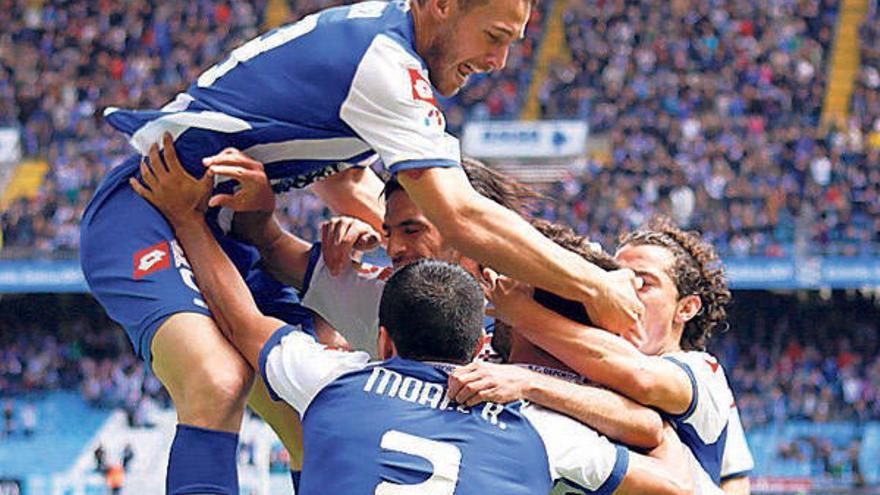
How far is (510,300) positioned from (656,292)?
93cm

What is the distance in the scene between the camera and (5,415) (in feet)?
77.7

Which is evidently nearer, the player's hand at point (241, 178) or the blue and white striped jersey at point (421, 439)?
the blue and white striped jersey at point (421, 439)

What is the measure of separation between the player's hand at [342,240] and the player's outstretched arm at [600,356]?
1267mm

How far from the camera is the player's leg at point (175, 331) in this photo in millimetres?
4570

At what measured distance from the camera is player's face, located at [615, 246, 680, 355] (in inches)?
203

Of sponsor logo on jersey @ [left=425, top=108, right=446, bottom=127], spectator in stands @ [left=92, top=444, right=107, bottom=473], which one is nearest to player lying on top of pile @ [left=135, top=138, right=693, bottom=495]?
sponsor logo on jersey @ [left=425, top=108, right=446, bottom=127]

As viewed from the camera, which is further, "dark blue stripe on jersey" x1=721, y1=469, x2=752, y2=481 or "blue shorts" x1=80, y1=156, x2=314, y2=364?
"dark blue stripe on jersey" x1=721, y1=469, x2=752, y2=481

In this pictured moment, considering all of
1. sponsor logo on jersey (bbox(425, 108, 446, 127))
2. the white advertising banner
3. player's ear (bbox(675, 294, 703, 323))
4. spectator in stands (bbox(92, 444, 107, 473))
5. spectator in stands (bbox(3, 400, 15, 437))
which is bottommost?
spectator in stands (bbox(92, 444, 107, 473))

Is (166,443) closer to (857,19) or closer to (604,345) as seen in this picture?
(857,19)

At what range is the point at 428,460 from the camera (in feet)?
12.5

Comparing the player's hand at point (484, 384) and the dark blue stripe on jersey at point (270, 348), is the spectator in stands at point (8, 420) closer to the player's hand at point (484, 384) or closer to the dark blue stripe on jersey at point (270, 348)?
the dark blue stripe on jersey at point (270, 348)

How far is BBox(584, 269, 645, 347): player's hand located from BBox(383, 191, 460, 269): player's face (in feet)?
2.76

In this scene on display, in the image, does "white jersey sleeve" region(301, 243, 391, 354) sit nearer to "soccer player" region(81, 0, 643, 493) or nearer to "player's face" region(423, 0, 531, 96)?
"soccer player" region(81, 0, 643, 493)

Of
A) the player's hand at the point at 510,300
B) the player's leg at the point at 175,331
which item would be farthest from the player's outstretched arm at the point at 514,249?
the player's leg at the point at 175,331
